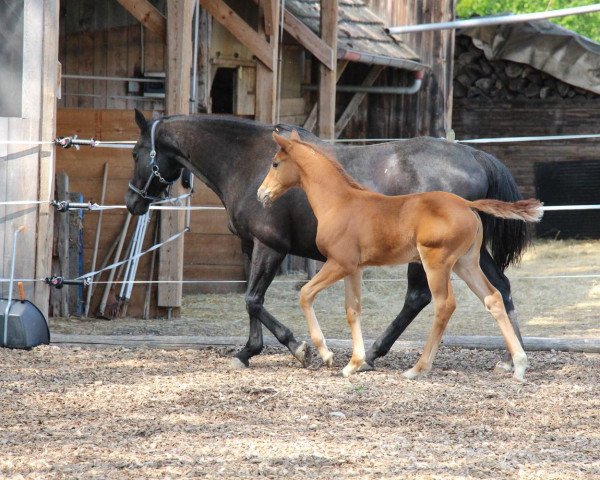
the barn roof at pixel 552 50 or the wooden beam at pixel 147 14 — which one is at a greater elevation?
the barn roof at pixel 552 50

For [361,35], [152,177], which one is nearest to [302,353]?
[152,177]

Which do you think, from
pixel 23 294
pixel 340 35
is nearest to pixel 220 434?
pixel 23 294

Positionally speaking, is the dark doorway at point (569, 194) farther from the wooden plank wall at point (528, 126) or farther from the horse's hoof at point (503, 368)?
the horse's hoof at point (503, 368)

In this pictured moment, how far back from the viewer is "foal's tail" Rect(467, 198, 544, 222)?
6.26 meters

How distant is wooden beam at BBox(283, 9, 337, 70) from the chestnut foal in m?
5.09

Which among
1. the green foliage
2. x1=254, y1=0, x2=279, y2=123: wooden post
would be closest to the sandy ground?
x1=254, y1=0, x2=279, y2=123: wooden post

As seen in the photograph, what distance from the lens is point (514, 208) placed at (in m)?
6.28

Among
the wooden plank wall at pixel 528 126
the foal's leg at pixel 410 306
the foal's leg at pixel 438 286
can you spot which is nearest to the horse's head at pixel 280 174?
the foal's leg at pixel 438 286

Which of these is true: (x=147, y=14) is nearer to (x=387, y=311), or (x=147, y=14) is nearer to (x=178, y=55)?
(x=178, y=55)

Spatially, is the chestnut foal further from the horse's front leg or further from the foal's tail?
the horse's front leg

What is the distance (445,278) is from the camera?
634 centimetres

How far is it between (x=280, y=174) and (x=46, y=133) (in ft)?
6.97

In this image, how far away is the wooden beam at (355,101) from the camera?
46.8 ft

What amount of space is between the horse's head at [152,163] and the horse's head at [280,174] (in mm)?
995
